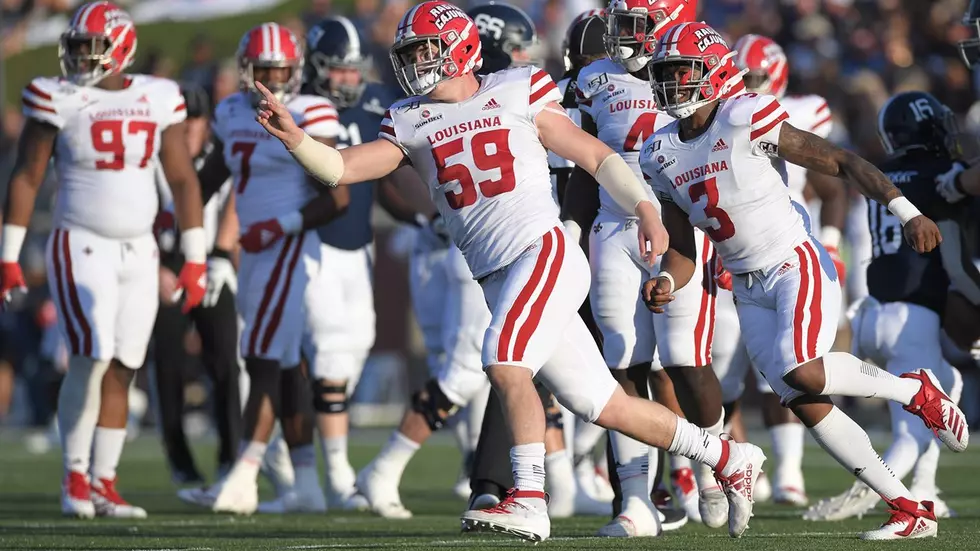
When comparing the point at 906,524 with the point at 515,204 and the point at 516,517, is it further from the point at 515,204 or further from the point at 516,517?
the point at 515,204

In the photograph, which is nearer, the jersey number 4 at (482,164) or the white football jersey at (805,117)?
the jersey number 4 at (482,164)

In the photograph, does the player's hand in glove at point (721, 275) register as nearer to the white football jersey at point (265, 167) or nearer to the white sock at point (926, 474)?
the white sock at point (926, 474)

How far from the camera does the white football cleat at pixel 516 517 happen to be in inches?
204

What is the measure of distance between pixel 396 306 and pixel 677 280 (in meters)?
10.1

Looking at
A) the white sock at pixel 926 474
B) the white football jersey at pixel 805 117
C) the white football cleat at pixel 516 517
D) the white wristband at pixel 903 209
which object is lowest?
the white sock at pixel 926 474

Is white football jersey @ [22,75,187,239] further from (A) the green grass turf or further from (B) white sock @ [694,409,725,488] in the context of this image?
(B) white sock @ [694,409,725,488]

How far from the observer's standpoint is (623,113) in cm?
667

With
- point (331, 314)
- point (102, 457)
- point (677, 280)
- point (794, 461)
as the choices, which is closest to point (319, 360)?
point (331, 314)

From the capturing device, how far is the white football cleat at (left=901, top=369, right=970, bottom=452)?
5871mm

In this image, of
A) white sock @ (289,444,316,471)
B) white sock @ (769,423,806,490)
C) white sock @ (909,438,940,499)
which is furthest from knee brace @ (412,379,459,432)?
white sock @ (909,438,940,499)

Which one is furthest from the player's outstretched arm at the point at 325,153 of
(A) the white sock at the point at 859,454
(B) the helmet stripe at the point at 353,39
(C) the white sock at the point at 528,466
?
(B) the helmet stripe at the point at 353,39

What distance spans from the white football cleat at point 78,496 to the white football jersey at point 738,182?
3109 mm

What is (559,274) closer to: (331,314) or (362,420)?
(331,314)

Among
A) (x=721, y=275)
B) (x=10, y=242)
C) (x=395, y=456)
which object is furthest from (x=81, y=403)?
(x=721, y=275)
